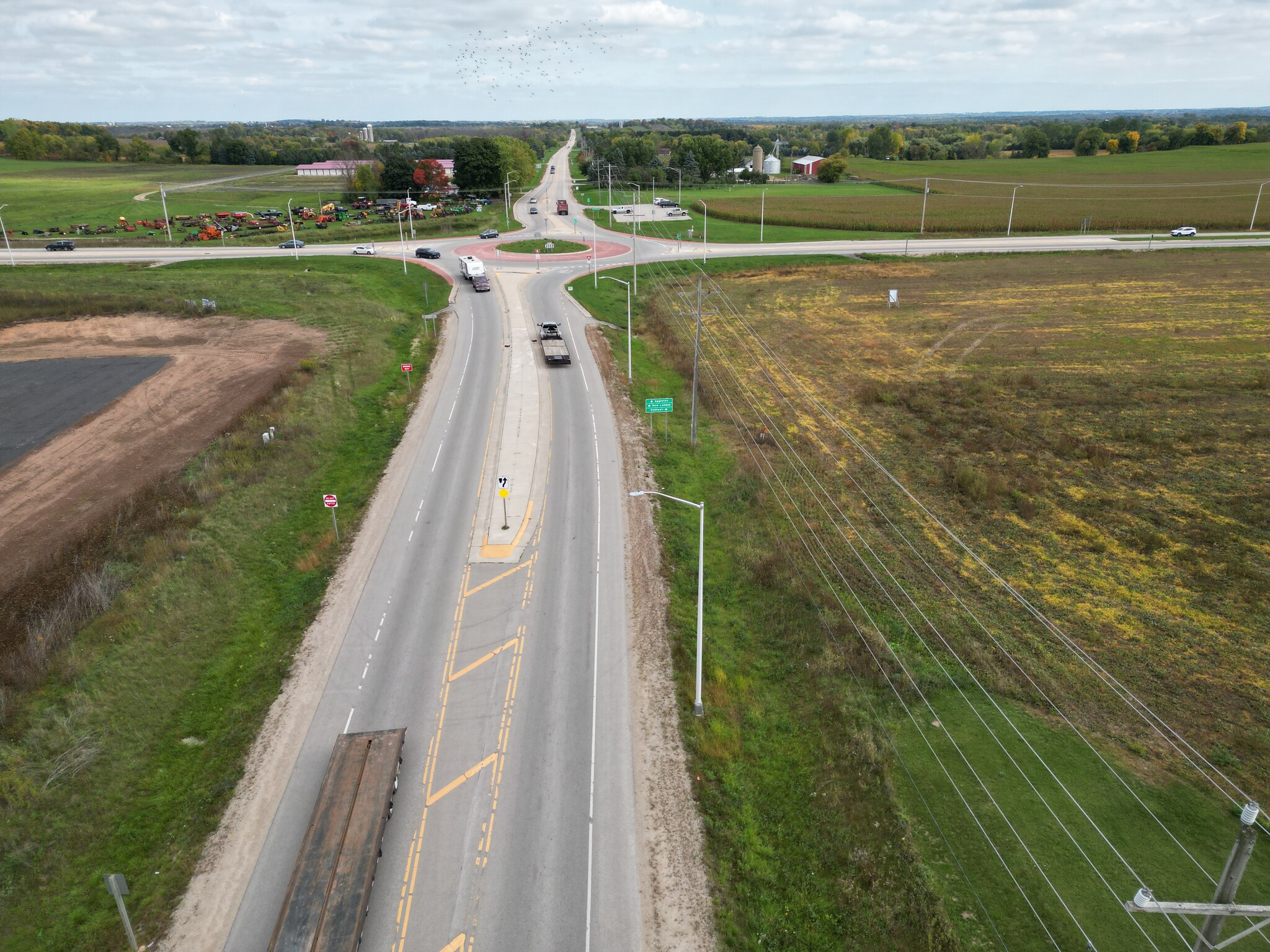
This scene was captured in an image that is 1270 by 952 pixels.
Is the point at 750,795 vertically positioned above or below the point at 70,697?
below

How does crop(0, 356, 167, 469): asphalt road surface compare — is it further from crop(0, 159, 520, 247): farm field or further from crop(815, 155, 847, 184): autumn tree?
crop(815, 155, 847, 184): autumn tree

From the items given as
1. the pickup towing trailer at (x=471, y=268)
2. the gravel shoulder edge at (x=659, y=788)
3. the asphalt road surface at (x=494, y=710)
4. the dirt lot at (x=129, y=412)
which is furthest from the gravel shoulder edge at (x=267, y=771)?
the pickup towing trailer at (x=471, y=268)

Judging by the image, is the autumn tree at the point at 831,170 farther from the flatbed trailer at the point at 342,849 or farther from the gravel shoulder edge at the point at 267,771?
the flatbed trailer at the point at 342,849

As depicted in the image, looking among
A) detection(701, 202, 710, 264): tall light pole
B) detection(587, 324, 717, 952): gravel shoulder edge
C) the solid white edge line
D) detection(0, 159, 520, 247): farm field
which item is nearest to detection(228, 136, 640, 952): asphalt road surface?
the solid white edge line

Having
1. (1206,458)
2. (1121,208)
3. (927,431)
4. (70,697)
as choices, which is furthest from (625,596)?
(1121,208)

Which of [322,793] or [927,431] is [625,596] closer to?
[322,793]

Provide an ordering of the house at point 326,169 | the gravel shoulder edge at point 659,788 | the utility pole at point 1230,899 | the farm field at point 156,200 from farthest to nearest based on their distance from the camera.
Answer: the house at point 326,169 → the farm field at point 156,200 → the gravel shoulder edge at point 659,788 → the utility pole at point 1230,899
